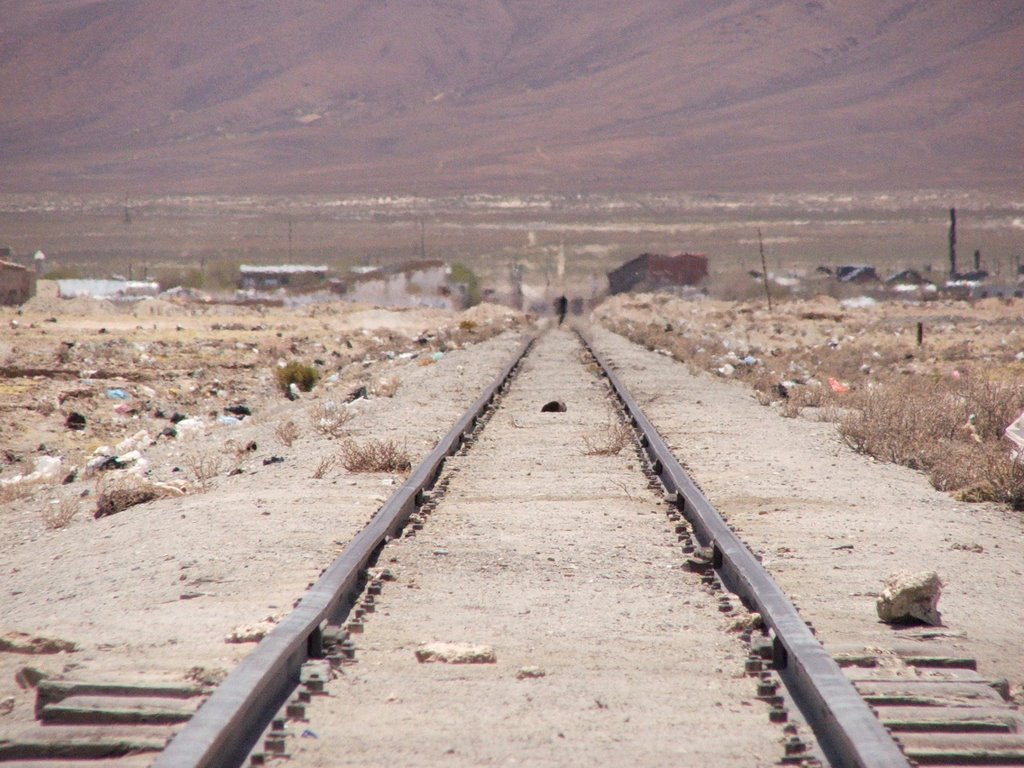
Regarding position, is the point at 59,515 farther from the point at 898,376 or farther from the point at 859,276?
the point at 859,276

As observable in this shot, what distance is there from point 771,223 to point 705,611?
515 ft

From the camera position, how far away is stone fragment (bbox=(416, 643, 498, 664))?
562cm

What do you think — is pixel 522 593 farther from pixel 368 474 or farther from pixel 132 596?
pixel 368 474

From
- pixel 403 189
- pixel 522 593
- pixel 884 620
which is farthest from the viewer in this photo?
→ pixel 403 189

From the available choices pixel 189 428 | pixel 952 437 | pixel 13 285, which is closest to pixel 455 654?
pixel 952 437

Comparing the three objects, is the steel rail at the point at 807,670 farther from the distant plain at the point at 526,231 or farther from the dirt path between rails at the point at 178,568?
the distant plain at the point at 526,231

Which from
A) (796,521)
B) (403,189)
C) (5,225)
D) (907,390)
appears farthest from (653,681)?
(403,189)

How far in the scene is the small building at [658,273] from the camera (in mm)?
107000

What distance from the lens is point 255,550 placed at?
814cm

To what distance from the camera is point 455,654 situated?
5.63 meters

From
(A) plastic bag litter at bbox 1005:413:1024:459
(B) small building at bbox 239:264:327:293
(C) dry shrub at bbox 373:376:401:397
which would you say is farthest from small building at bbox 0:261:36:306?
(A) plastic bag litter at bbox 1005:413:1024:459

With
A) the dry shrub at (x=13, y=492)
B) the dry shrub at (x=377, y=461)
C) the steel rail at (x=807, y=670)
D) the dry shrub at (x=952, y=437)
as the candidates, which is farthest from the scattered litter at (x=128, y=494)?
the dry shrub at (x=952, y=437)

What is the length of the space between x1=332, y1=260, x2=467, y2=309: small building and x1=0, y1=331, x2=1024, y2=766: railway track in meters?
70.5

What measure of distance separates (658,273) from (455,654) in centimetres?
10282
